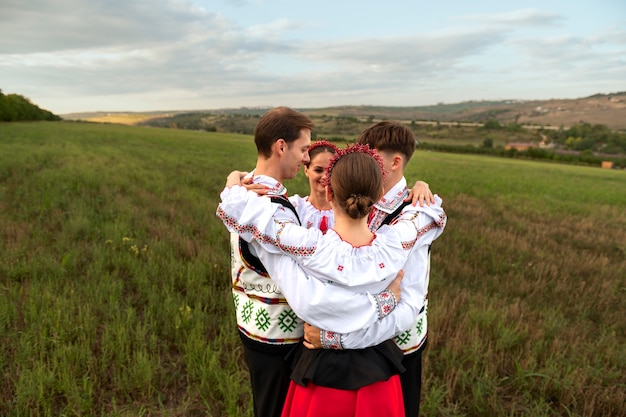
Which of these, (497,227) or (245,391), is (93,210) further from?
(497,227)

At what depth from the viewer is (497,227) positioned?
8.71 m

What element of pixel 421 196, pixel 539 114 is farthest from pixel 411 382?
pixel 539 114

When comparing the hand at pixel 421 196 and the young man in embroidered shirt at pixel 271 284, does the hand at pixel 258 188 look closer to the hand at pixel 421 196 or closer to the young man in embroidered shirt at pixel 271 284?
the young man in embroidered shirt at pixel 271 284

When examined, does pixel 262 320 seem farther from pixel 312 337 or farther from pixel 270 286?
pixel 312 337

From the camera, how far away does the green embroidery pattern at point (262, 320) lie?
6.00ft

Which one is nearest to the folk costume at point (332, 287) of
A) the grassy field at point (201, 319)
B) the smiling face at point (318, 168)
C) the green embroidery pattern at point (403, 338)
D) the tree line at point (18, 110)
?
the green embroidery pattern at point (403, 338)

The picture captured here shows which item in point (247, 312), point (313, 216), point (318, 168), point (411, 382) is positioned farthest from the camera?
point (318, 168)

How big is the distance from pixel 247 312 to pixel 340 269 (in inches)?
24.3

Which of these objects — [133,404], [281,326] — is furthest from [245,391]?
[281,326]

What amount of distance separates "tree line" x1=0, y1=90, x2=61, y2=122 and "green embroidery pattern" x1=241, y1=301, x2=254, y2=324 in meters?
80.7

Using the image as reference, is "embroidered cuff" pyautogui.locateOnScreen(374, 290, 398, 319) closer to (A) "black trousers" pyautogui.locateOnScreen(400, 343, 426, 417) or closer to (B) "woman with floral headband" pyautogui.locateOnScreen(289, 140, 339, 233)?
(A) "black trousers" pyautogui.locateOnScreen(400, 343, 426, 417)

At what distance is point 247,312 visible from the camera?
1.90 metres

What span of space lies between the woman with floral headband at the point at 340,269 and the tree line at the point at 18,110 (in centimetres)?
8095

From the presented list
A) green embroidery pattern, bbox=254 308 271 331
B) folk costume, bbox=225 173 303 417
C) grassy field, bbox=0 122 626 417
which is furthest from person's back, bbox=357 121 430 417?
grassy field, bbox=0 122 626 417
